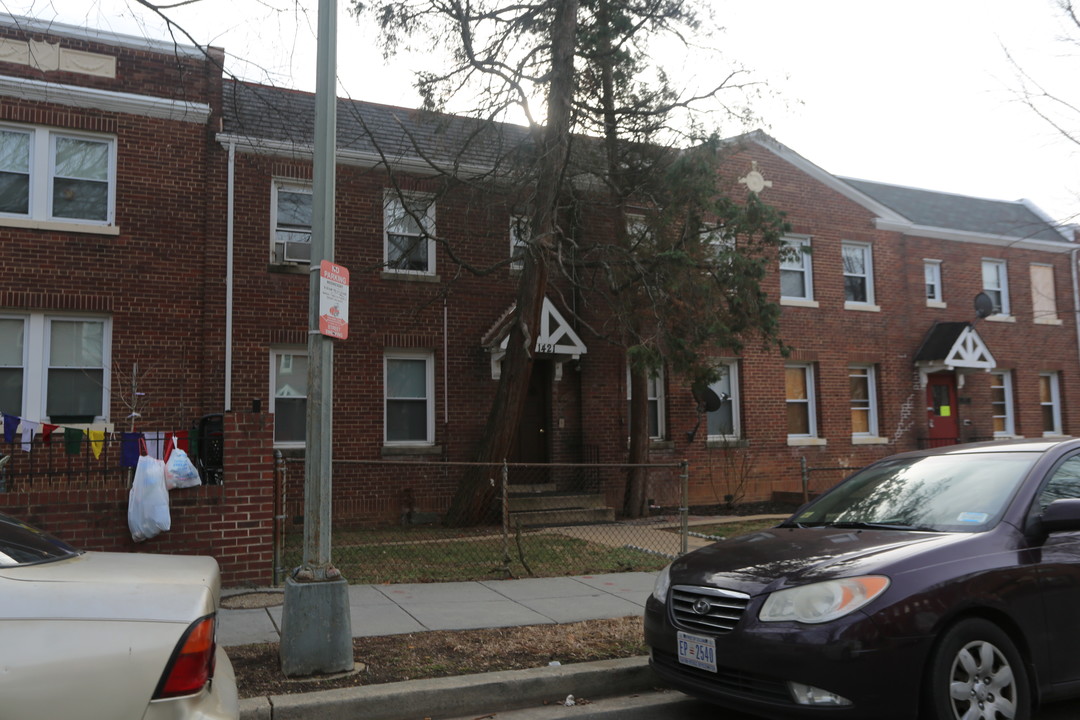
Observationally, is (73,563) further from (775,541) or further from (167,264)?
(167,264)

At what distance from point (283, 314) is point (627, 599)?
799 centimetres

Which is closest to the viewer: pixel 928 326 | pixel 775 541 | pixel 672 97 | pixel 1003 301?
pixel 775 541

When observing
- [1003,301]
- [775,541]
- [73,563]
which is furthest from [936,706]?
[1003,301]

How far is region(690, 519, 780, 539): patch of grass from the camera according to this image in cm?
1231

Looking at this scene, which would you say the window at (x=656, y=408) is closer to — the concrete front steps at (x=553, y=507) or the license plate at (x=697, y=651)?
the concrete front steps at (x=553, y=507)

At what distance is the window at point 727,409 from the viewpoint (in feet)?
55.2

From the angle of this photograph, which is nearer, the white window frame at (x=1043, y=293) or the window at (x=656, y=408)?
the window at (x=656, y=408)

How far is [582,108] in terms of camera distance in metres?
12.8

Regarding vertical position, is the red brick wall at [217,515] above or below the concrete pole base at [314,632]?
above

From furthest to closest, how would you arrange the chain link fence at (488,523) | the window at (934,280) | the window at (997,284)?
the window at (997,284) < the window at (934,280) < the chain link fence at (488,523)

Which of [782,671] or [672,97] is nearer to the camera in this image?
[782,671]

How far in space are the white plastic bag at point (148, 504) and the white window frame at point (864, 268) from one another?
1535cm

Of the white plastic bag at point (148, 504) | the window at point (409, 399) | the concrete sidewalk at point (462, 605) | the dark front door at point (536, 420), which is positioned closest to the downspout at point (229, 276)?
the window at point (409, 399)

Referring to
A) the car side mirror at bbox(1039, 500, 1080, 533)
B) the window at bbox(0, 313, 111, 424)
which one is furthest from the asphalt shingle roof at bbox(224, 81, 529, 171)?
the car side mirror at bbox(1039, 500, 1080, 533)
